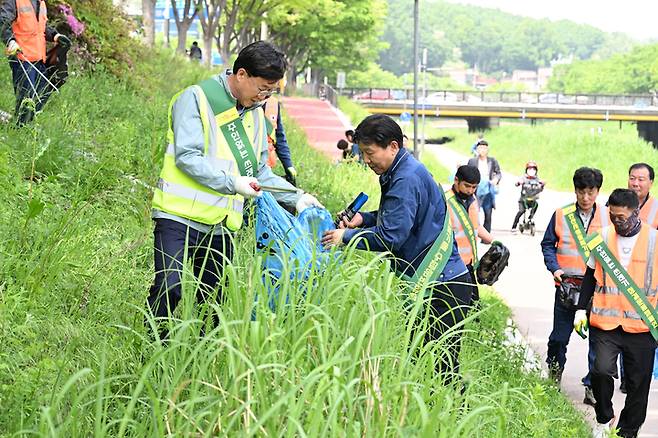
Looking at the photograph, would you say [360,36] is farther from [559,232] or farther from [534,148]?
[559,232]

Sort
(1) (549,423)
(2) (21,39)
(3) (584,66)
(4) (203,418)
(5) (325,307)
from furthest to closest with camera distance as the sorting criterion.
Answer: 1. (3) (584,66)
2. (2) (21,39)
3. (1) (549,423)
4. (5) (325,307)
5. (4) (203,418)

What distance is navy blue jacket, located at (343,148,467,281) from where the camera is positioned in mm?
5801

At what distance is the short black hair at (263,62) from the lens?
17.8ft

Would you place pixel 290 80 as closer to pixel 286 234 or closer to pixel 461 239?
pixel 461 239

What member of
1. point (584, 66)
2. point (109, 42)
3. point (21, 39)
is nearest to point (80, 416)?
point (21, 39)

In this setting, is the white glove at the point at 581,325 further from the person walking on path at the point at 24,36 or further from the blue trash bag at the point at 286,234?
the person walking on path at the point at 24,36

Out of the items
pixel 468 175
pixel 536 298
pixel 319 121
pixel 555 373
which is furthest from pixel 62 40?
pixel 319 121

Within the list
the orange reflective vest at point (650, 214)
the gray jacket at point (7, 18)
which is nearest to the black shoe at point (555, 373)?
the orange reflective vest at point (650, 214)

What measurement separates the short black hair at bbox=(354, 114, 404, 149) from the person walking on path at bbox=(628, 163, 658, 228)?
3951mm

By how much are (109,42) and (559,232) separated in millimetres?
9539

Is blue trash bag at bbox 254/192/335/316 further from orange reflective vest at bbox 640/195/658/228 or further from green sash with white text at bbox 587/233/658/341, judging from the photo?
orange reflective vest at bbox 640/195/658/228

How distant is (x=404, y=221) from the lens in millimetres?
5797

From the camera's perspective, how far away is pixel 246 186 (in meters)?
5.34

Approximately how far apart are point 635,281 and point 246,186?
10.3 ft
